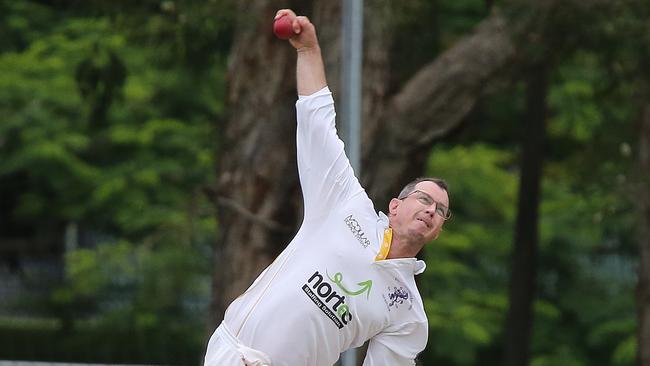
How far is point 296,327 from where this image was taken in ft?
16.5

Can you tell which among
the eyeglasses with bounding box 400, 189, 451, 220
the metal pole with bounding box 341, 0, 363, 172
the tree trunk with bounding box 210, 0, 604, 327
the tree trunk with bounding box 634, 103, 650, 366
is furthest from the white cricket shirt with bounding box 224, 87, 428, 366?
the tree trunk with bounding box 634, 103, 650, 366

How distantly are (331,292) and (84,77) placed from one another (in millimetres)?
8487

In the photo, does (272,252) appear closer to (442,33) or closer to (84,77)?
(84,77)

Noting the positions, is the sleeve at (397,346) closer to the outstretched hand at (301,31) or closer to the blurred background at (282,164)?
the outstretched hand at (301,31)

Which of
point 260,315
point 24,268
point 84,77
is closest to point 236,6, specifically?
point 84,77

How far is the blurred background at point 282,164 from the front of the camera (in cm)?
1115

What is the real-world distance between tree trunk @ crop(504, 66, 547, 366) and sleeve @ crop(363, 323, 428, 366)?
34.1 feet

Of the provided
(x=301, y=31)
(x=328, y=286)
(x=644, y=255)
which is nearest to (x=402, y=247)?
(x=328, y=286)

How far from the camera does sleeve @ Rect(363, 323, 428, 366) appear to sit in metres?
5.16

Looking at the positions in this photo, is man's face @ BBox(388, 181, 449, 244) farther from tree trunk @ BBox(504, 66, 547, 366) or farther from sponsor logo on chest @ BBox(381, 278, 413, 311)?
tree trunk @ BBox(504, 66, 547, 366)

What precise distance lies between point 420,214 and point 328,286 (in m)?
0.42

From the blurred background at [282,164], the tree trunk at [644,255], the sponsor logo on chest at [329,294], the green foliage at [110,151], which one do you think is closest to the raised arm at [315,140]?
the sponsor logo on chest at [329,294]

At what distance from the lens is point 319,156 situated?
514cm

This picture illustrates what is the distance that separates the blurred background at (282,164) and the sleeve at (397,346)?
558 cm
